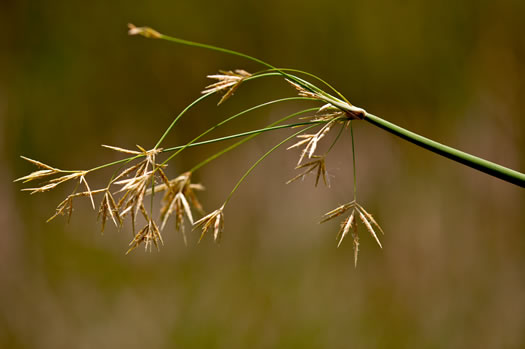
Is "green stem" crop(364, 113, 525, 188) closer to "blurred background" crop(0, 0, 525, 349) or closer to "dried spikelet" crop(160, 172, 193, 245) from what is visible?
"dried spikelet" crop(160, 172, 193, 245)

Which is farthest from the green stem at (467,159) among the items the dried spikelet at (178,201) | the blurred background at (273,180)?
the blurred background at (273,180)

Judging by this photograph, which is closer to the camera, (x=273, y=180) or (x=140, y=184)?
(x=140, y=184)

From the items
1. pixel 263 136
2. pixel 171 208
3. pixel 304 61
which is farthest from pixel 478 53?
pixel 171 208

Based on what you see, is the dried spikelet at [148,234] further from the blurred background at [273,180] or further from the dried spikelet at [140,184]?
the blurred background at [273,180]

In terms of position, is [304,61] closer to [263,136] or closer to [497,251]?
[263,136]

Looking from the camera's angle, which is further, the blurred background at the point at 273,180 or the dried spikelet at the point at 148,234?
the blurred background at the point at 273,180

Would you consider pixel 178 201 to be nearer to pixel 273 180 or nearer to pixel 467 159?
pixel 467 159

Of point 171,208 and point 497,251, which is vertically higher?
point 171,208

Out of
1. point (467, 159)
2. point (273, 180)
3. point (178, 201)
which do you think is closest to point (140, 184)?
point (178, 201)
